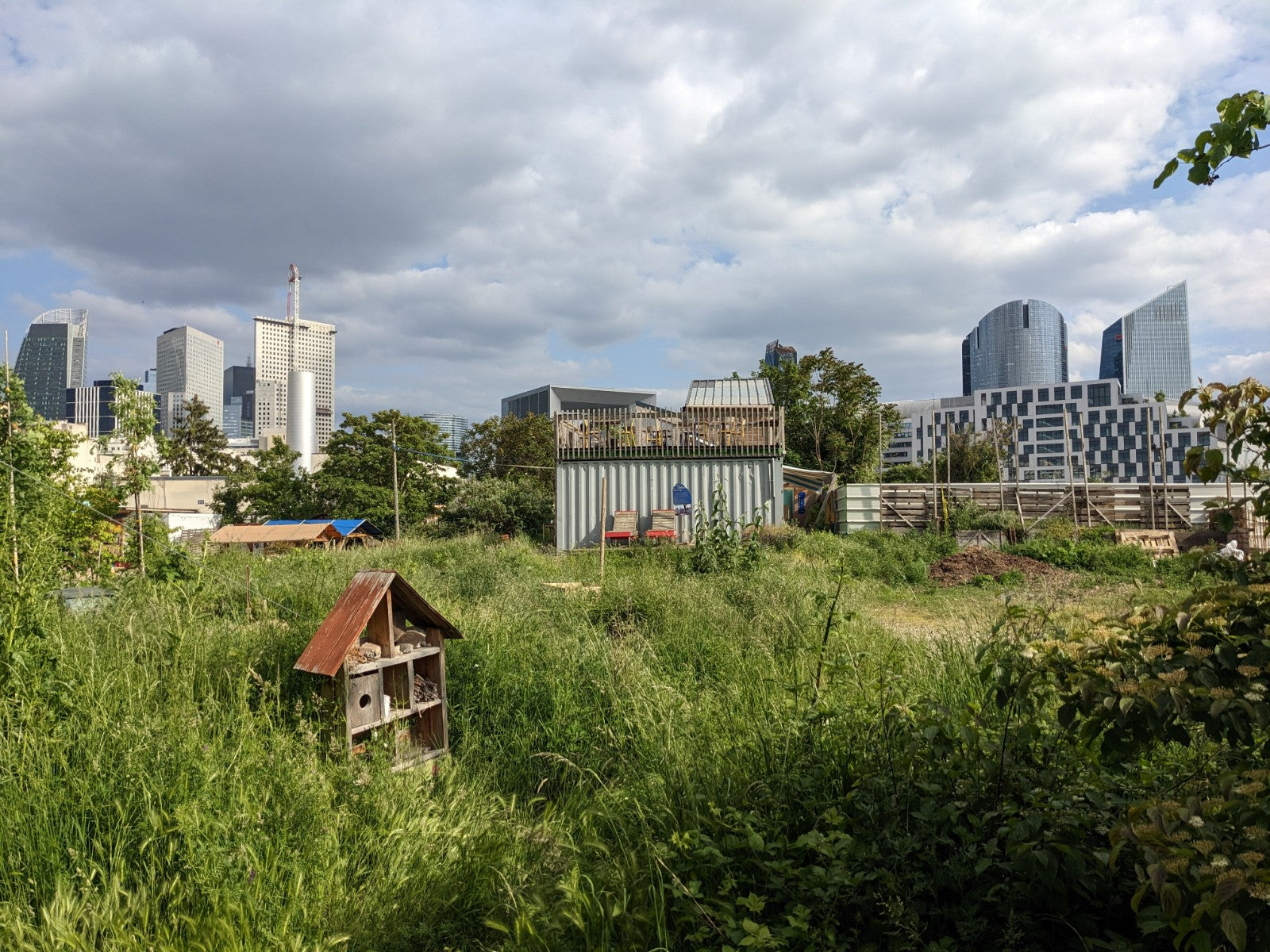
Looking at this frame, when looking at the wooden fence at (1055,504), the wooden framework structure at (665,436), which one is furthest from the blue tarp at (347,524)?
the wooden fence at (1055,504)

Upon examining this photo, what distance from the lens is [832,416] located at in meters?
36.8

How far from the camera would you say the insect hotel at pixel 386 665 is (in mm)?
4480

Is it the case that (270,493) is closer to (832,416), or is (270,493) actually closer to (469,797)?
(832,416)

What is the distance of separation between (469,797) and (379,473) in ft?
112

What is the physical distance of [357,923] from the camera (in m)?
2.92

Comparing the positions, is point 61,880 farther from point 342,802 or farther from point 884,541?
point 884,541

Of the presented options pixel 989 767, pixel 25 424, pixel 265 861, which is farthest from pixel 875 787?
pixel 25 424

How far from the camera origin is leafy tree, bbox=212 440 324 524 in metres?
38.5

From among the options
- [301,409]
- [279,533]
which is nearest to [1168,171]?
[279,533]

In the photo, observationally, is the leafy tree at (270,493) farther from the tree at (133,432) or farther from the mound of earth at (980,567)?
the mound of earth at (980,567)

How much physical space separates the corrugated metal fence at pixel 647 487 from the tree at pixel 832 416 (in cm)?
1663

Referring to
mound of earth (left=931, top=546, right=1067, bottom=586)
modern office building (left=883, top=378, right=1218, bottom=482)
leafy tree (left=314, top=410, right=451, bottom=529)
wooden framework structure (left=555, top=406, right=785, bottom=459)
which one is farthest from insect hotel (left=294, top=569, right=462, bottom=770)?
modern office building (left=883, top=378, right=1218, bottom=482)

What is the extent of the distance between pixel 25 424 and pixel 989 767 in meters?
9.47

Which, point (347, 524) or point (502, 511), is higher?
point (502, 511)
